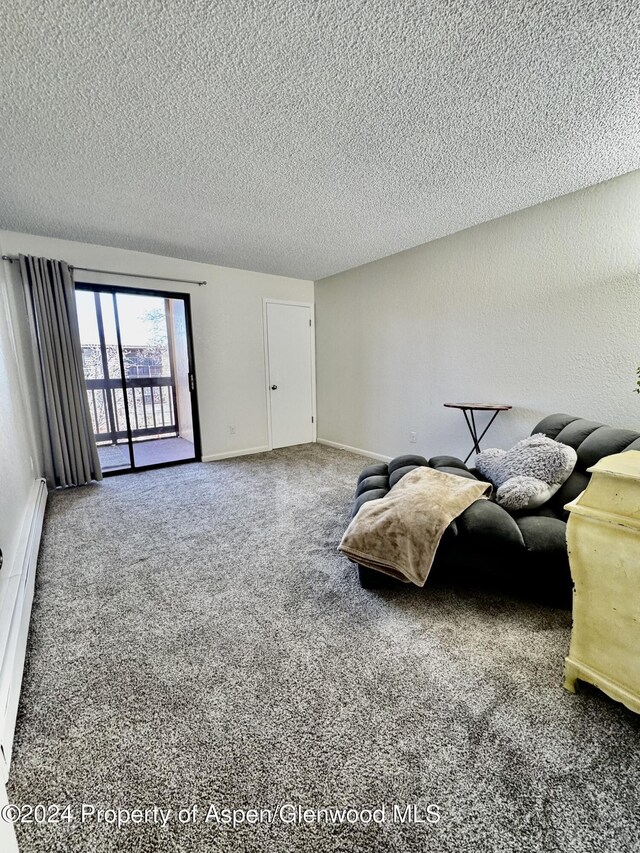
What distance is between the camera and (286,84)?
5.03 ft

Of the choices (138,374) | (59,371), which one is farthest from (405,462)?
(138,374)

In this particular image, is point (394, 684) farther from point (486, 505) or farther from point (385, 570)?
point (486, 505)

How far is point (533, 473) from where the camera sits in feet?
6.53

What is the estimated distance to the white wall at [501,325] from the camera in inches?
97.5

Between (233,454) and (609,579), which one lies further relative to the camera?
(233,454)

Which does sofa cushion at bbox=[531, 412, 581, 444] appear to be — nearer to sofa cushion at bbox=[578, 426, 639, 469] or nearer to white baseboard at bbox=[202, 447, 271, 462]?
sofa cushion at bbox=[578, 426, 639, 469]

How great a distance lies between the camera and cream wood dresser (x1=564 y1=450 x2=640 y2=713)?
1.07 meters

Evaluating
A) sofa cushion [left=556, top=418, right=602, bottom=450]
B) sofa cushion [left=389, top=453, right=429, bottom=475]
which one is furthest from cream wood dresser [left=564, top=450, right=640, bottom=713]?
sofa cushion [left=389, top=453, right=429, bottom=475]

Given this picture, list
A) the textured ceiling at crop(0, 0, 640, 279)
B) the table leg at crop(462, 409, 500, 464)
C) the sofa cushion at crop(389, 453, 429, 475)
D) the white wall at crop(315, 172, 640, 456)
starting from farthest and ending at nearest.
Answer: the table leg at crop(462, 409, 500, 464)
the sofa cushion at crop(389, 453, 429, 475)
the white wall at crop(315, 172, 640, 456)
the textured ceiling at crop(0, 0, 640, 279)

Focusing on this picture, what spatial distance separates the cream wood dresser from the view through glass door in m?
4.09

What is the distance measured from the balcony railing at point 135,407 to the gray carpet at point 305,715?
2.63m

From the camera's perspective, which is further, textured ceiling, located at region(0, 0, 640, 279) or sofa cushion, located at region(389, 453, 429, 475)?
sofa cushion, located at region(389, 453, 429, 475)

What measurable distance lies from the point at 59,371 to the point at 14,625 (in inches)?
106

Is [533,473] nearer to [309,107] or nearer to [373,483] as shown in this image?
[373,483]
